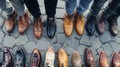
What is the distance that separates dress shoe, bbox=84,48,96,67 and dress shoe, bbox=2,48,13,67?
97 cm

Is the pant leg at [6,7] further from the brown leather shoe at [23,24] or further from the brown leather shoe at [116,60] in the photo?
the brown leather shoe at [116,60]

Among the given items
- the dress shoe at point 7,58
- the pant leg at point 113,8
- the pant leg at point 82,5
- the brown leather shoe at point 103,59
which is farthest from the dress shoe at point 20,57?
the pant leg at point 113,8

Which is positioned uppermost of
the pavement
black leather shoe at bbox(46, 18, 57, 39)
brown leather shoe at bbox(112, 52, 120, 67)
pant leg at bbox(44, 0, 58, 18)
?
pant leg at bbox(44, 0, 58, 18)

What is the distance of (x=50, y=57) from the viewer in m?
3.04

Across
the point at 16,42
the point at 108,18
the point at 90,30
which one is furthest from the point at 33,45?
the point at 108,18

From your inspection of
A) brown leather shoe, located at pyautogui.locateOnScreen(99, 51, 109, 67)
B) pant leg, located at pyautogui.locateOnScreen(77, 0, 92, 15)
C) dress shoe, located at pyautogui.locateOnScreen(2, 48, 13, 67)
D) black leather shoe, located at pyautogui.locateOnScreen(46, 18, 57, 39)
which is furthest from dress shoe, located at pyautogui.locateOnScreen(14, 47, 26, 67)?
brown leather shoe, located at pyautogui.locateOnScreen(99, 51, 109, 67)

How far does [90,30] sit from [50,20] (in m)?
0.59

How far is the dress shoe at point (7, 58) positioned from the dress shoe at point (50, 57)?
45cm

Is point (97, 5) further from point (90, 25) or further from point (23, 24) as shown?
point (23, 24)

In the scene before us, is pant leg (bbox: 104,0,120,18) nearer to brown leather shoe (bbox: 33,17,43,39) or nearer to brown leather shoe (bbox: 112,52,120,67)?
brown leather shoe (bbox: 112,52,120,67)

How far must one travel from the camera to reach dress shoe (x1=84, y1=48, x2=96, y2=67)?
10.3 feet

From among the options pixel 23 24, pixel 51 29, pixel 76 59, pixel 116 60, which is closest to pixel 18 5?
pixel 23 24

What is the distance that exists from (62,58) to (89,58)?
36 cm

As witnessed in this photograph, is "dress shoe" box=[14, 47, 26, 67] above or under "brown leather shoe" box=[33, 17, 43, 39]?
under
